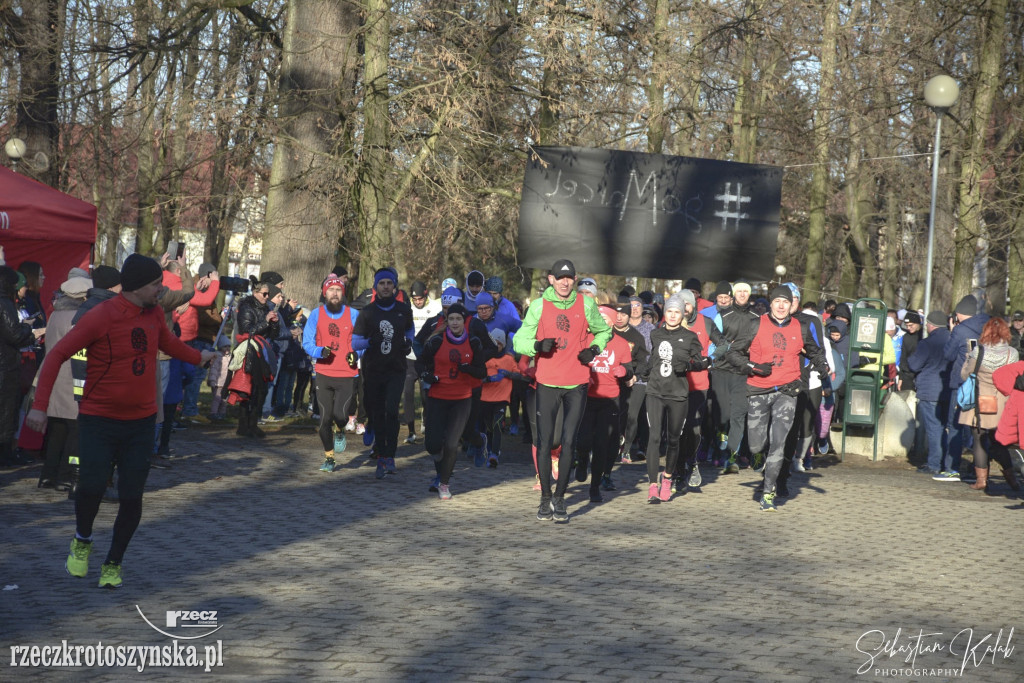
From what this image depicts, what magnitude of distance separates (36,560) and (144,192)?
1948 centimetres

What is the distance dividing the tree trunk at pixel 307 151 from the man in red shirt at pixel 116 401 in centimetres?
956

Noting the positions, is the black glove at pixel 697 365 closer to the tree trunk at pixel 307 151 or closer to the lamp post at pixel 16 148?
the tree trunk at pixel 307 151

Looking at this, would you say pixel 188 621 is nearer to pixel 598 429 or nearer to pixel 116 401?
pixel 116 401

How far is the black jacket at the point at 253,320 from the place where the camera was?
47.5 ft

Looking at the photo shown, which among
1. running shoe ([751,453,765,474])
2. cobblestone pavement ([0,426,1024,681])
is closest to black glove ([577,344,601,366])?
cobblestone pavement ([0,426,1024,681])

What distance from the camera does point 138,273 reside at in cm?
717

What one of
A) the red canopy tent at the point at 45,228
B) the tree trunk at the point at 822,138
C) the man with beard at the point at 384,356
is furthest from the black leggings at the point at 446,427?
the tree trunk at the point at 822,138

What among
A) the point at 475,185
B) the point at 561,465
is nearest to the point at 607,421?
the point at 561,465

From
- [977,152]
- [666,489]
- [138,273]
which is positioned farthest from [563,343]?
[977,152]

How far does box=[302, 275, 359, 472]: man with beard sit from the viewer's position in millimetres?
12258

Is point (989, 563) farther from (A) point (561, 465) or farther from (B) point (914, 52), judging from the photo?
(B) point (914, 52)

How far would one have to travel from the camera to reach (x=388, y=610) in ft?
22.3

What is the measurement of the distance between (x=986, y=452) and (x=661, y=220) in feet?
18.5

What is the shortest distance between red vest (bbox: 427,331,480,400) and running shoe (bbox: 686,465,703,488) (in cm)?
281
